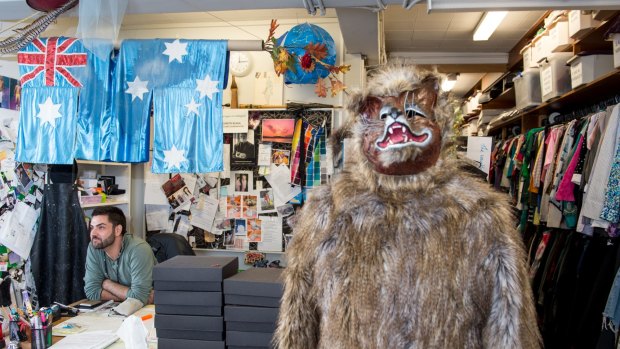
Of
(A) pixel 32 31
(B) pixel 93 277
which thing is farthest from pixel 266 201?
(A) pixel 32 31

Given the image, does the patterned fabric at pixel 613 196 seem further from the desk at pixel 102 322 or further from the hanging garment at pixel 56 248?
the hanging garment at pixel 56 248

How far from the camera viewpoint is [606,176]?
2.43 metres

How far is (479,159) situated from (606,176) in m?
0.66

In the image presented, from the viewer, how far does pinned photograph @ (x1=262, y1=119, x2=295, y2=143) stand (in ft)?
12.6

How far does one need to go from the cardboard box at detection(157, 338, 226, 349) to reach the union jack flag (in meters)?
1.63

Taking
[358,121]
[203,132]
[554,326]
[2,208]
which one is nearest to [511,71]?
[554,326]

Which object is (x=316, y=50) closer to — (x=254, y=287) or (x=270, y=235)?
(x=254, y=287)

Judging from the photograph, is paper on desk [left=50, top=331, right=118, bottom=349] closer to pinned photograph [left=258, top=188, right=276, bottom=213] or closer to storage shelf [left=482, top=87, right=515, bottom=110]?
pinned photograph [left=258, top=188, right=276, bottom=213]

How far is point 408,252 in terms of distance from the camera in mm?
1206

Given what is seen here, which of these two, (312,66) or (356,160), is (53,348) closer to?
(356,160)

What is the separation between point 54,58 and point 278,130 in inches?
69.9

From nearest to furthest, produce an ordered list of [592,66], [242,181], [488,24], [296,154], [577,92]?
[592,66]
[577,92]
[296,154]
[242,181]
[488,24]

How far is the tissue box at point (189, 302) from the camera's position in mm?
1700

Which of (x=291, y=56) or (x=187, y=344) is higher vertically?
(x=291, y=56)
